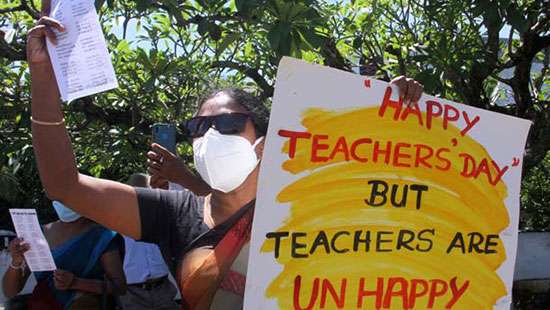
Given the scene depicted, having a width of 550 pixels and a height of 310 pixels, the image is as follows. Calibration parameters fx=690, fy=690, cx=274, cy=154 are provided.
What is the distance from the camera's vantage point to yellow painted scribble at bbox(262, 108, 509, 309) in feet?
6.07

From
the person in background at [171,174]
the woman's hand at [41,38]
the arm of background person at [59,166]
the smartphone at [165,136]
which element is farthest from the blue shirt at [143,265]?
the woman's hand at [41,38]

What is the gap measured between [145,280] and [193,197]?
1.96 metres

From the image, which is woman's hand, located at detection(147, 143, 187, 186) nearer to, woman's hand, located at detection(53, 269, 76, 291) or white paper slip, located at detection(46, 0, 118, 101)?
woman's hand, located at detection(53, 269, 76, 291)

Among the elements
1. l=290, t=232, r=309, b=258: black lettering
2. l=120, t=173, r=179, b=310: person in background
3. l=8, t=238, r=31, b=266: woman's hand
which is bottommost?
l=120, t=173, r=179, b=310: person in background

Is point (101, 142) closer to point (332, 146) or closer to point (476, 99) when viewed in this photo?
point (476, 99)

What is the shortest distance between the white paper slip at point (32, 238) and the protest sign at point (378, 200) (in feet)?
5.44

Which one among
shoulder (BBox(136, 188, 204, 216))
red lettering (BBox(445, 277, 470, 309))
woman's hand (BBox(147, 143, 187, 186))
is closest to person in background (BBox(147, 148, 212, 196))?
woman's hand (BBox(147, 143, 187, 186))

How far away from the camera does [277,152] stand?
1.81 m

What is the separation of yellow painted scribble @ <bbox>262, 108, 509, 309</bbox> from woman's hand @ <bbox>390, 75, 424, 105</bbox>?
0.07 m

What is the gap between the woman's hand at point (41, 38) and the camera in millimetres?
1679

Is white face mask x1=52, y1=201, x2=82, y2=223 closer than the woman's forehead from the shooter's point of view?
No

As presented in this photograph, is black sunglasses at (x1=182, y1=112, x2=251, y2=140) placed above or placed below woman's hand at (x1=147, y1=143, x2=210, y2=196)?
above

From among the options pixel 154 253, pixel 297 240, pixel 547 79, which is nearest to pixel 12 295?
pixel 154 253

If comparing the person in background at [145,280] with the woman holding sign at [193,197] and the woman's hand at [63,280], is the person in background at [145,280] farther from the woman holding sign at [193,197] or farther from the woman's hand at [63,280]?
the woman holding sign at [193,197]
